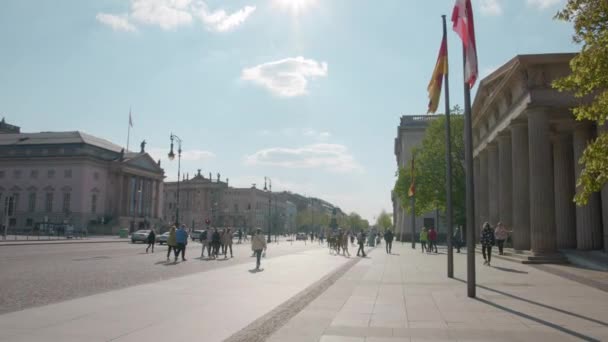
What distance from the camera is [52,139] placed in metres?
98.4

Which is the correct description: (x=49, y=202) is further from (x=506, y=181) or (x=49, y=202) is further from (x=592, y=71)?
(x=592, y=71)

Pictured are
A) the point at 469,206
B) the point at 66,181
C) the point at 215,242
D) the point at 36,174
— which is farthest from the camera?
the point at 36,174

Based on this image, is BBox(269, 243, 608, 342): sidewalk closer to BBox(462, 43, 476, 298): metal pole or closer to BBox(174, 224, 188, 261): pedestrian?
BBox(462, 43, 476, 298): metal pole

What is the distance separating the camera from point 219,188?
14525 cm

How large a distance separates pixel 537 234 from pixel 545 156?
12.5 ft

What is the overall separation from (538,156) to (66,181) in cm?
8960

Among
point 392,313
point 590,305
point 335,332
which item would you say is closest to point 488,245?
point 590,305

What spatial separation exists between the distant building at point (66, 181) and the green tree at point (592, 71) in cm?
9369

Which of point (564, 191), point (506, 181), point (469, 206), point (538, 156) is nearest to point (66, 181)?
point (506, 181)

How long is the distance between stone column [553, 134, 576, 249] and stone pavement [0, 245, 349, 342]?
21.2 metres

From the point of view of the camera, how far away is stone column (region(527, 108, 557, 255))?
24125 mm

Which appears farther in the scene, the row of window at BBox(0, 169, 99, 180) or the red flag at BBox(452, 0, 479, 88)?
the row of window at BBox(0, 169, 99, 180)

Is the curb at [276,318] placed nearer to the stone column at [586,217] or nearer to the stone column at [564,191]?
the stone column at [586,217]

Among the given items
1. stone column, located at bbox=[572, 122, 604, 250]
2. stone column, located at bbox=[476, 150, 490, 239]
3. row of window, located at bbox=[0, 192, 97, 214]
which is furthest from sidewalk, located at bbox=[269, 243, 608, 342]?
row of window, located at bbox=[0, 192, 97, 214]
